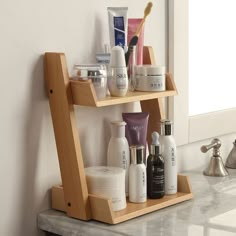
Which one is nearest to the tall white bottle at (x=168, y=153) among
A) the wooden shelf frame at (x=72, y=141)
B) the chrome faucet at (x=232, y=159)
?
the wooden shelf frame at (x=72, y=141)

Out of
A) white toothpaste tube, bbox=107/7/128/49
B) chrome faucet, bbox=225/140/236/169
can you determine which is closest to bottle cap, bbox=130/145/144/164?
white toothpaste tube, bbox=107/7/128/49

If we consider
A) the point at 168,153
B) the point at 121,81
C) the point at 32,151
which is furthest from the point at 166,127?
the point at 32,151

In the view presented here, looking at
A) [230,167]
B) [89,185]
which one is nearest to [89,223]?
[89,185]

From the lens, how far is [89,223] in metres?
1.12

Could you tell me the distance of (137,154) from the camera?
1.17m

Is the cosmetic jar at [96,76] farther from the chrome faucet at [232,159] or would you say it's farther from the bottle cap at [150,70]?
the chrome faucet at [232,159]

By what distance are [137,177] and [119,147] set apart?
3.0 inches

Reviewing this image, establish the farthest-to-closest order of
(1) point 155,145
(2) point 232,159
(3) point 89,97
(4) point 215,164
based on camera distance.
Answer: (2) point 232,159
(4) point 215,164
(1) point 155,145
(3) point 89,97

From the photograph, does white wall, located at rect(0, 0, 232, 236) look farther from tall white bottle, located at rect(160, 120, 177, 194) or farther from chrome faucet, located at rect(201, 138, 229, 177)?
chrome faucet, located at rect(201, 138, 229, 177)

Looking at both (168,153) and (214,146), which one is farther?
(214,146)

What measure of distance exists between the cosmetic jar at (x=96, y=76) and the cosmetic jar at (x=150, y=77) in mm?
111

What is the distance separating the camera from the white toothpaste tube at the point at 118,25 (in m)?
1.21

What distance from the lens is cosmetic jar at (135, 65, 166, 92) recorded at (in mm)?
1206

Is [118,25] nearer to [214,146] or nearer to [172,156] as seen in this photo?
[172,156]
